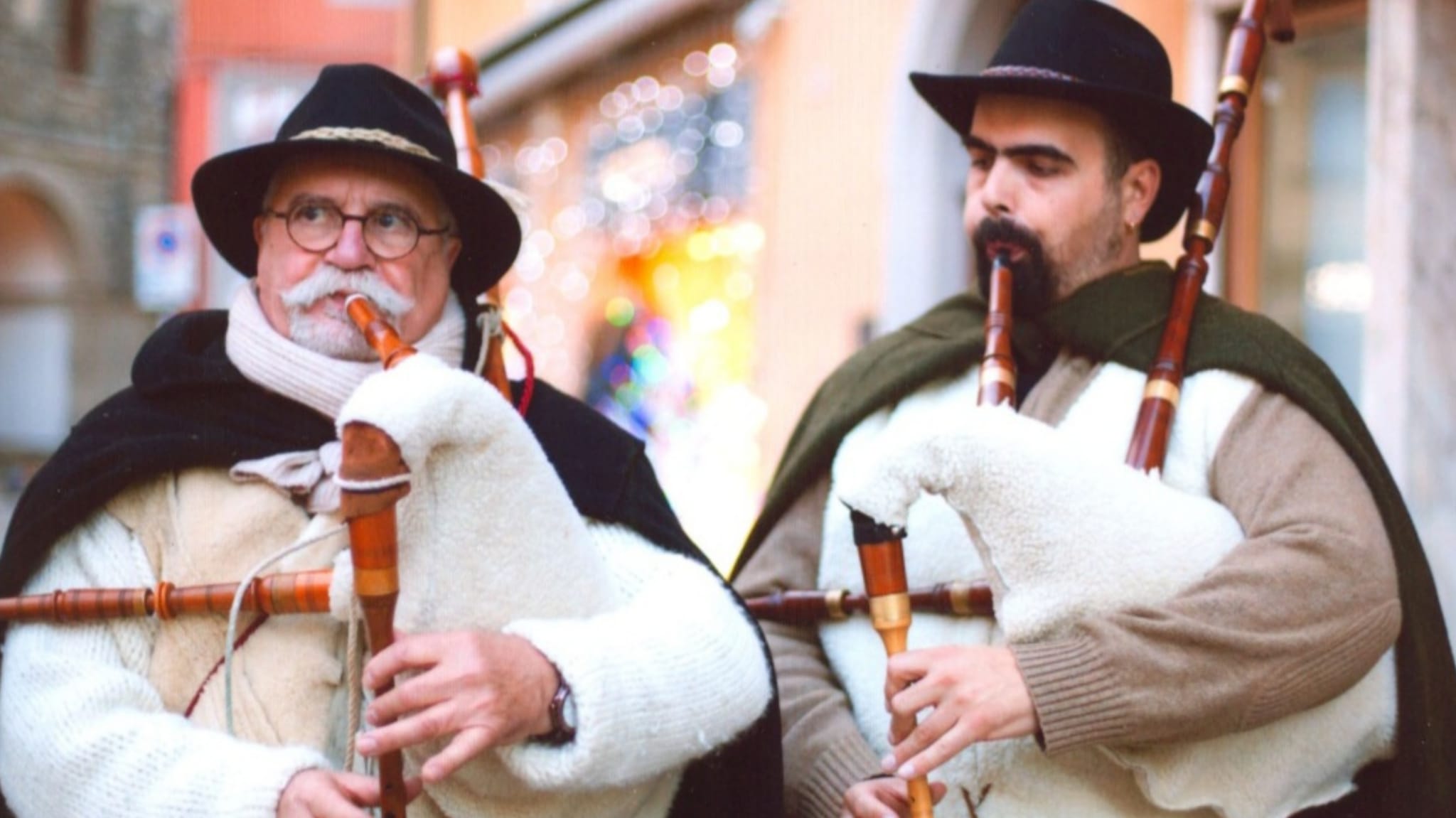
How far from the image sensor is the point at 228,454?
217 cm

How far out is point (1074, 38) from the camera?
2559mm

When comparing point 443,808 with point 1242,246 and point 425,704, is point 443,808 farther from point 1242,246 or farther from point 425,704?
point 1242,246

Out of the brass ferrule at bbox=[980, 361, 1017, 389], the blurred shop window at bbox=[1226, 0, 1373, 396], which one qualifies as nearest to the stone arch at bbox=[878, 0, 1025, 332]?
the blurred shop window at bbox=[1226, 0, 1373, 396]

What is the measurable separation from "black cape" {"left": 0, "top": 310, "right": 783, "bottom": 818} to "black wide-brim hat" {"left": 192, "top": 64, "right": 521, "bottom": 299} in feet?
0.50

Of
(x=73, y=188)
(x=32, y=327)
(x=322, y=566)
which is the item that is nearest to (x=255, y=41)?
(x=73, y=188)

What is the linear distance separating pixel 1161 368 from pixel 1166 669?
52 cm

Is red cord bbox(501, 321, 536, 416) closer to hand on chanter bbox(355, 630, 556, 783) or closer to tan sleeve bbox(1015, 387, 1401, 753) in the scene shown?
hand on chanter bbox(355, 630, 556, 783)

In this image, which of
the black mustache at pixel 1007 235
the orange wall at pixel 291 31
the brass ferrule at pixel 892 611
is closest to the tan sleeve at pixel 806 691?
the brass ferrule at pixel 892 611

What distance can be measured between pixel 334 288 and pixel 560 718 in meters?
0.66

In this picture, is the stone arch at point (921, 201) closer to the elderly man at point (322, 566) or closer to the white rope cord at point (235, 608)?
the elderly man at point (322, 566)

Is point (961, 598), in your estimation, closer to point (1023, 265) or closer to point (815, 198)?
point (1023, 265)

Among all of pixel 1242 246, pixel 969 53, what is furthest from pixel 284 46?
pixel 1242 246

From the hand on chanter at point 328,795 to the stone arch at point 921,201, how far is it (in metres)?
4.25

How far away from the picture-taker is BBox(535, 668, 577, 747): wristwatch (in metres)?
1.95
